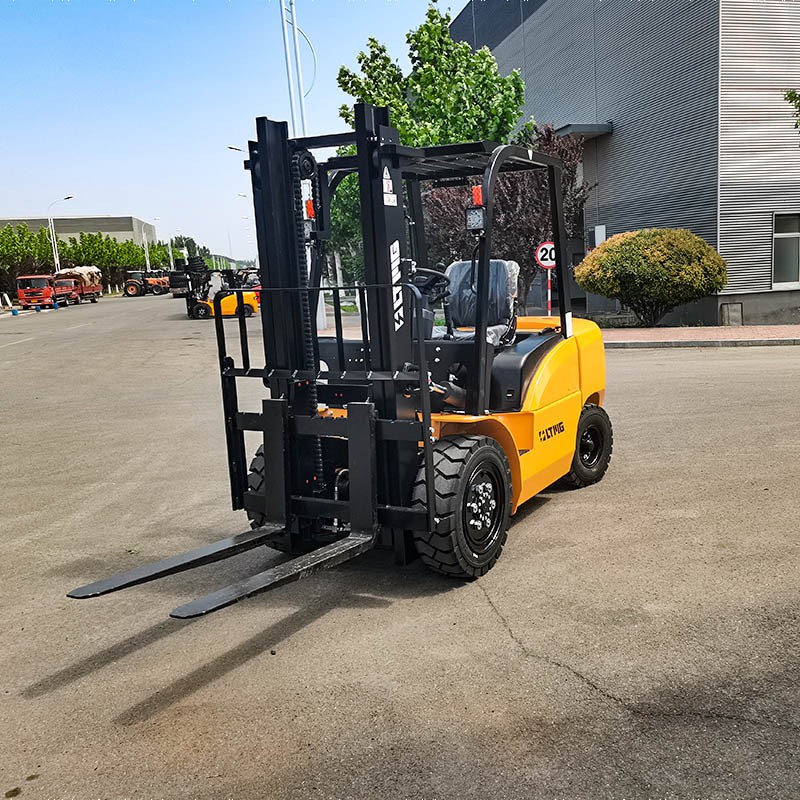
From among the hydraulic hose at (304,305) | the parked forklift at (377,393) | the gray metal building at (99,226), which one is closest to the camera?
the parked forklift at (377,393)

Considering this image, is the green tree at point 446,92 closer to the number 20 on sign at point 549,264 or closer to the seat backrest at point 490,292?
the number 20 on sign at point 549,264

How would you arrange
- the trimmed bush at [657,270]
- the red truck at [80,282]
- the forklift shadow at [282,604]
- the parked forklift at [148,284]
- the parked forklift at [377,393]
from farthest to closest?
the parked forklift at [148,284] → the red truck at [80,282] → the trimmed bush at [657,270] → the parked forklift at [377,393] → the forklift shadow at [282,604]

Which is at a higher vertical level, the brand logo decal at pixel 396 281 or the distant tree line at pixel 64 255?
the distant tree line at pixel 64 255

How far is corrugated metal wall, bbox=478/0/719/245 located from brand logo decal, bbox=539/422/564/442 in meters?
16.4

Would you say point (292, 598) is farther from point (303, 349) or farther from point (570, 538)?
point (570, 538)

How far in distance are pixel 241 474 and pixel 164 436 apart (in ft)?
17.5

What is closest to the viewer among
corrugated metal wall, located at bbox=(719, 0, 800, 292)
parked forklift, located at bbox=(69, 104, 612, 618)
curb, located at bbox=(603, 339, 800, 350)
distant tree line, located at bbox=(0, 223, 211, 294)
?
parked forklift, located at bbox=(69, 104, 612, 618)

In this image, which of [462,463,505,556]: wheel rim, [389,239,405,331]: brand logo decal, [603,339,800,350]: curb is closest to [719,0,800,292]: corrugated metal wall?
[603,339,800,350]: curb

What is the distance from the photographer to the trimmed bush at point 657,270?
1939 centimetres

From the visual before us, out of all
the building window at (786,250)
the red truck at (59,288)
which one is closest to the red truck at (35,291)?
the red truck at (59,288)

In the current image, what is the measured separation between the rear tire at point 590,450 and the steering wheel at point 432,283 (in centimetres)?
175

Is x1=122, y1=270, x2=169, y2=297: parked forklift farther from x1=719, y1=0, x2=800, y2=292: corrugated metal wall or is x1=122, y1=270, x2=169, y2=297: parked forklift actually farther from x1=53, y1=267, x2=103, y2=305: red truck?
x1=719, y1=0, x2=800, y2=292: corrugated metal wall

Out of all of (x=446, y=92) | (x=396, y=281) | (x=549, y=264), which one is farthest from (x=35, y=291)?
(x=396, y=281)

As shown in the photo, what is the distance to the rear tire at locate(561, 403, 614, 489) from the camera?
6.85 m
